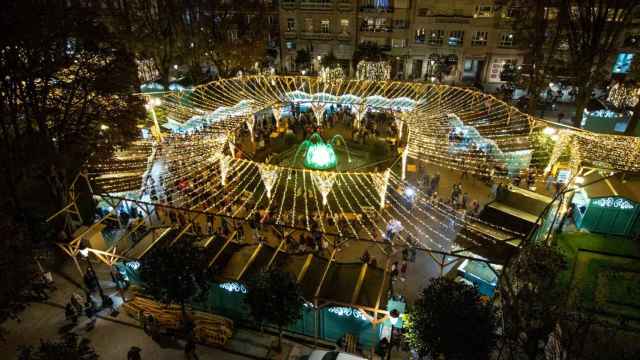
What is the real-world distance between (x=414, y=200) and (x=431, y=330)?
9.51m

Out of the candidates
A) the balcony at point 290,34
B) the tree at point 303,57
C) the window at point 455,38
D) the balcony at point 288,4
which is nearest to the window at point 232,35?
the balcony at point 290,34

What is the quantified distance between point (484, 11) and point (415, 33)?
21.8ft

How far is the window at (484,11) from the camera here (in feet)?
116

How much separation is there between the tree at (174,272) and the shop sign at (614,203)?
1532 centimetres

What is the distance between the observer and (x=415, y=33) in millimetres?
37562

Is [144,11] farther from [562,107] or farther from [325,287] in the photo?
[562,107]

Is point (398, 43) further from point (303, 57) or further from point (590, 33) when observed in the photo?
point (590, 33)

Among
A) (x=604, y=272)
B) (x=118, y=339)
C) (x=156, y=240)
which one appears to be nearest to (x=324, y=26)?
(x=156, y=240)

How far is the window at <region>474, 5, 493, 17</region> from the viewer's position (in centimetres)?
3544

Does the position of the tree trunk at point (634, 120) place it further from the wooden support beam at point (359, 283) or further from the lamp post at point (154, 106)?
the lamp post at point (154, 106)

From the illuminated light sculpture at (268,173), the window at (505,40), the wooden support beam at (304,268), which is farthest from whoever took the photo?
the window at (505,40)

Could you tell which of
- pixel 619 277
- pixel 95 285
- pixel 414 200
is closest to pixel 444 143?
pixel 414 200

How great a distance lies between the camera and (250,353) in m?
11.1

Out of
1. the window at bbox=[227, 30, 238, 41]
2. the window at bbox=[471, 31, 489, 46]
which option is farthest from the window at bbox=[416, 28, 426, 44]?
the window at bbox=[227, 30, 238, 41]
